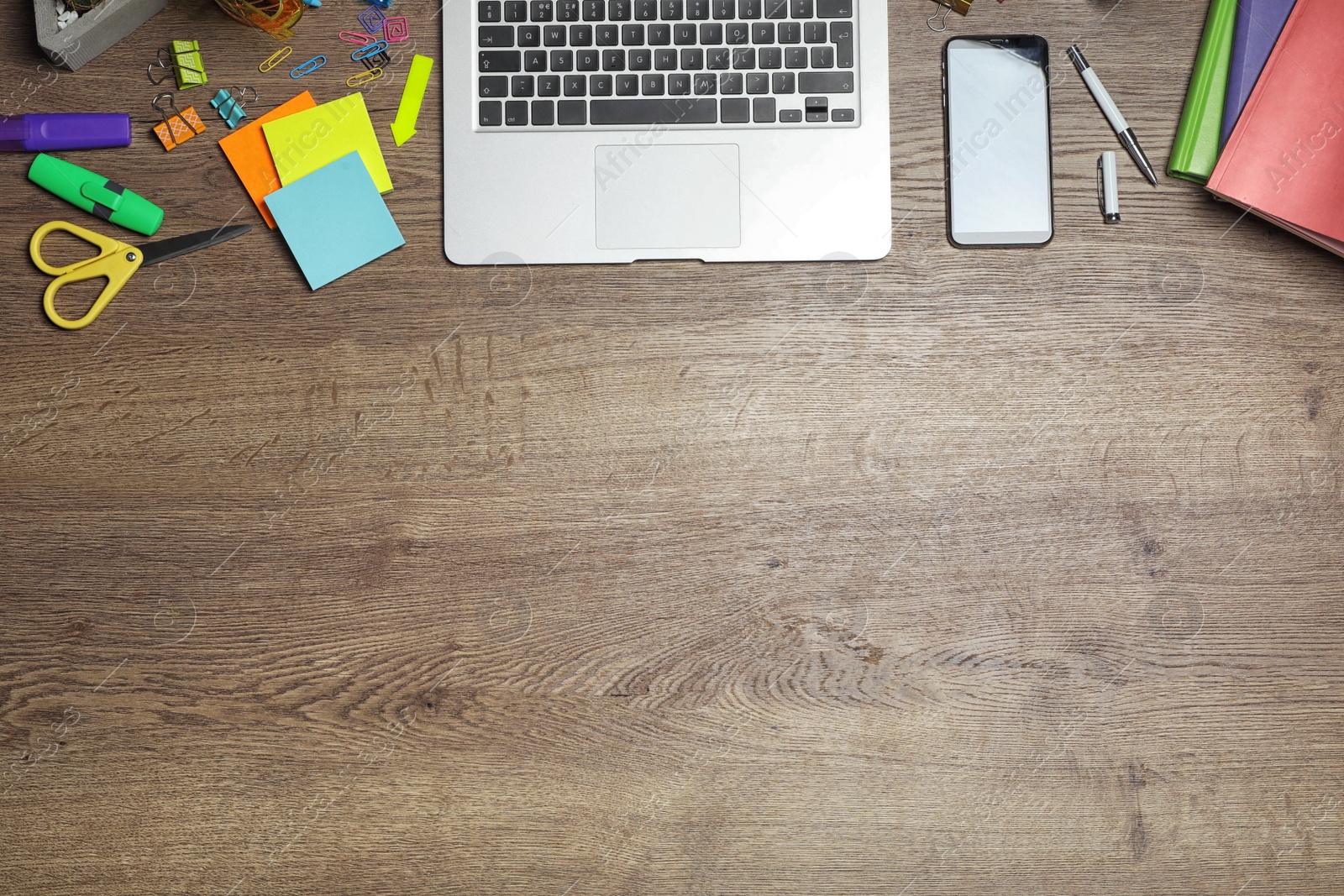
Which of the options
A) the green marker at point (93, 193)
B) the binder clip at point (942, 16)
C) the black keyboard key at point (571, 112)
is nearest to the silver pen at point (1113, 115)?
the binder clip at point (942, 16)

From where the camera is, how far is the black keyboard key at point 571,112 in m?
0.82

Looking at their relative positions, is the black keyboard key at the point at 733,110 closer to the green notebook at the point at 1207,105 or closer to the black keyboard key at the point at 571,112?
the black keyboard key at the point at 571,112

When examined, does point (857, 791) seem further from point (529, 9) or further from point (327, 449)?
point (529, 9)

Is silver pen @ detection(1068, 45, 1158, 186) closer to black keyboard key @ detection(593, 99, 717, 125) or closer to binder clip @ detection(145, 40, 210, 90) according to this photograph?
black keyboard key @ detection(593, 99, 717, 125)

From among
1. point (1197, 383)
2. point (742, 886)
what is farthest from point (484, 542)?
point (1197, 383)

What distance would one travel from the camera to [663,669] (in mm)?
826

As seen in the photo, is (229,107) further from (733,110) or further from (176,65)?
(733,110)

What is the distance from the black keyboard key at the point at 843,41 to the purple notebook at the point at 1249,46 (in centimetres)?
39

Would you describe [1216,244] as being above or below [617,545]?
above

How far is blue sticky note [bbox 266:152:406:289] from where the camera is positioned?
829 millimetres

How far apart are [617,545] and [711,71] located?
1.63 ft

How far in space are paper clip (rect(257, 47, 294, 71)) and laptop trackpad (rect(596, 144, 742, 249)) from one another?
0.35 metres

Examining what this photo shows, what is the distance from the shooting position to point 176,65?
837 mm

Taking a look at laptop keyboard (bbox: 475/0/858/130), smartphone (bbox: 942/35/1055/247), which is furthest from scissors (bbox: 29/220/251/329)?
smartphone (bbox: 942/35/1055/247)
